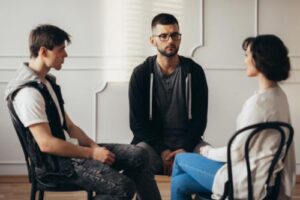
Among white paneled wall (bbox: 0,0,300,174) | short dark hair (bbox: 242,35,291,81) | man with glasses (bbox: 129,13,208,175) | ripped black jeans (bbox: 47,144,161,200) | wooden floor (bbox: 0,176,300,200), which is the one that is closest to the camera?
short dark hair (bbox: 242,35,291,81)

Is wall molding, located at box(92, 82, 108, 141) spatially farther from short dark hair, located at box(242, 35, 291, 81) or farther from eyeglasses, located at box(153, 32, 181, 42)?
short dark hair, located at box(242, 35, 291, 81)

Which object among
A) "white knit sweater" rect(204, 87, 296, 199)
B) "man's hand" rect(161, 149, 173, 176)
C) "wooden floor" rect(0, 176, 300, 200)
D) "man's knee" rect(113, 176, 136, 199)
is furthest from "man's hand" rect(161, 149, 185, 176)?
"wooden floor" rect(0, 176, 300, 200)

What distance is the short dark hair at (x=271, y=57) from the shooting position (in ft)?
6.47

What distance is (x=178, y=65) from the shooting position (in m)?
2.80

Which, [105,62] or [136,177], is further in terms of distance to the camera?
[105,62]

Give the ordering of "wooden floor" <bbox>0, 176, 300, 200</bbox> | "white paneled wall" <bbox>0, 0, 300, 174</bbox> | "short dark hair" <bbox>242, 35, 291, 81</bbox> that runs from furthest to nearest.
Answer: "white paneled wall" <bbox>0, 0, 300, 174</bbox>
"wooden floor" <bbox>0, 176, 300, 200</bbox>
"short dark hair" <bbox>242, 35, 291, 81</bbox>

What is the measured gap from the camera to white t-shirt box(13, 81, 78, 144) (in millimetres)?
2039

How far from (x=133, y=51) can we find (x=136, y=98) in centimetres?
136

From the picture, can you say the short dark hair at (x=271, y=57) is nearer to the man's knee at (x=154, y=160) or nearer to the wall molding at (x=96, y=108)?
the man's knee at (x=154, y=160)

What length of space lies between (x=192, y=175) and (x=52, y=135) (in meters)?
0.61

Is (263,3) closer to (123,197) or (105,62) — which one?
(105,62)

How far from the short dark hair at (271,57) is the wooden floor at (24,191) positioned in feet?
5.41

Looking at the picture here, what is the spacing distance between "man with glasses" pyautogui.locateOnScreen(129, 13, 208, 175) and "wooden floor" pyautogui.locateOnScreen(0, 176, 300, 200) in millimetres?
856

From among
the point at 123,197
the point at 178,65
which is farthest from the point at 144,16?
the point at 123,197
